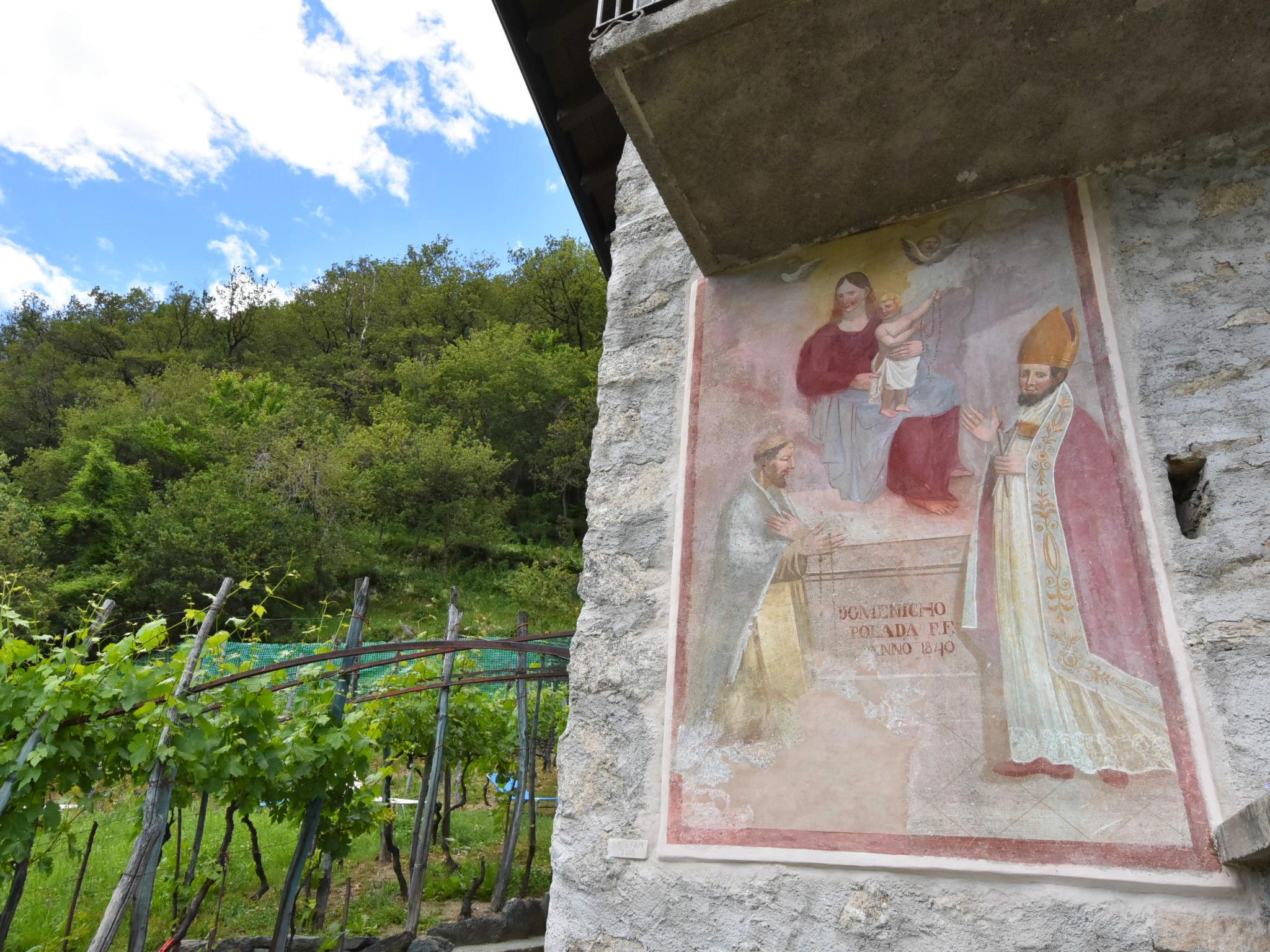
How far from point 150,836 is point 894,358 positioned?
2792 mm

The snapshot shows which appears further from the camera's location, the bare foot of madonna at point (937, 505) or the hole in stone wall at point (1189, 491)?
the bare foot of madonna at point (937, 505)

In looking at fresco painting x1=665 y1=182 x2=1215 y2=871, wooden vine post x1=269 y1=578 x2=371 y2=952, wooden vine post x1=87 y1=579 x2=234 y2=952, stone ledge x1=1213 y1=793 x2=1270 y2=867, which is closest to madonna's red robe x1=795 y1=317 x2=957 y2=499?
fresco painting x1=665 y1=182 x2=1215 y2=871

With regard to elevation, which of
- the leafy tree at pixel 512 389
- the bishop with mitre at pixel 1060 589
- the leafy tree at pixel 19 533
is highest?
the leafy tree at pixel 512 389

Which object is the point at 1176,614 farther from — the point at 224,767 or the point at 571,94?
the point at 571,94

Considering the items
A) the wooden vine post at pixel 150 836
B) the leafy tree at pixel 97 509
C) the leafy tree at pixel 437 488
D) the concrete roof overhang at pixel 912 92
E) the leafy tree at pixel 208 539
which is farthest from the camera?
the leafy tree at pixel 437 488

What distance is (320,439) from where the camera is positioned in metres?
27.4

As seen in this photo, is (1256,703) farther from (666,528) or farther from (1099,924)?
(666,528)

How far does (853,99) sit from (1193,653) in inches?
76.4

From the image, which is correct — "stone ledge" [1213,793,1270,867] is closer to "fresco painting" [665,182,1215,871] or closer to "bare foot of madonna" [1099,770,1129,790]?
"fresco painting" [665,182,1215,871]

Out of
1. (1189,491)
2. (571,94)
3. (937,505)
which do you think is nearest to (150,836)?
(937,505)

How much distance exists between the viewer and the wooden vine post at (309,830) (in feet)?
8.67

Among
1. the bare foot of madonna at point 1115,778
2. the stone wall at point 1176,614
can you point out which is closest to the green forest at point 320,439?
the stone wall at point 1176,614

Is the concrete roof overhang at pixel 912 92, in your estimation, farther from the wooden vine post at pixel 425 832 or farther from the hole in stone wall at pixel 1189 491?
the wooden vine post at pixel 425 832

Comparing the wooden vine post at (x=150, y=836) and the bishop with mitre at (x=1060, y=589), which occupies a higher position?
the bishop with mitre at (x=1060, y=589)
